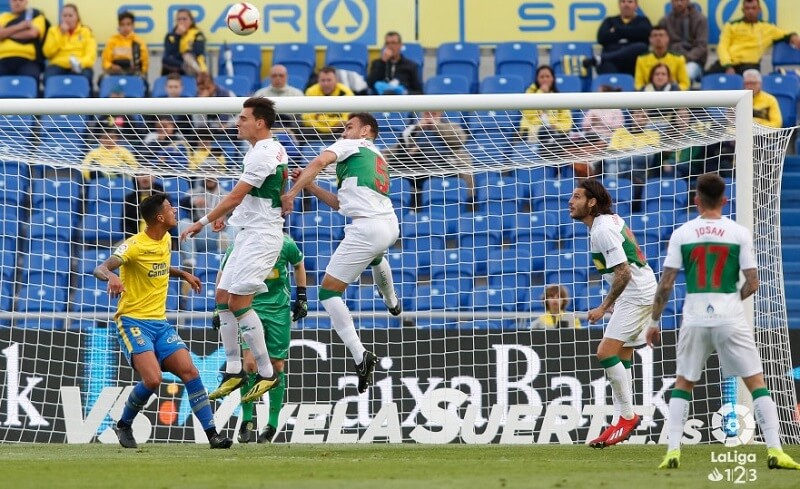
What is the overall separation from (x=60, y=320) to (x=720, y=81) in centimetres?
921

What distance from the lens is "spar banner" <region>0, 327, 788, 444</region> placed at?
43.0ft

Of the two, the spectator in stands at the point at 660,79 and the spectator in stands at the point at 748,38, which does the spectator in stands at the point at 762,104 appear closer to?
the spectator in stands at the point at 660,79

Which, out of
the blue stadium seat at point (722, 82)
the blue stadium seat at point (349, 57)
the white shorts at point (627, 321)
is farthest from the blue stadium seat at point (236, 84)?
the white shorts at point (627, 321)

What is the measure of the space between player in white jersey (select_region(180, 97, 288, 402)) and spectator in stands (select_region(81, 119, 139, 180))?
3434 mm

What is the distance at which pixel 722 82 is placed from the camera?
1767 cm

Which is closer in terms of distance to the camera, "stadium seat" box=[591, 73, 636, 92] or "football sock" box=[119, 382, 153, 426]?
"football sock" box=[119, 382, 153, 426]

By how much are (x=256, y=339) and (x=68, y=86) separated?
8.74m

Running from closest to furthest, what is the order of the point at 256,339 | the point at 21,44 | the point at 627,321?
the point at 256,339, the point at 627,321, the point at 21,44

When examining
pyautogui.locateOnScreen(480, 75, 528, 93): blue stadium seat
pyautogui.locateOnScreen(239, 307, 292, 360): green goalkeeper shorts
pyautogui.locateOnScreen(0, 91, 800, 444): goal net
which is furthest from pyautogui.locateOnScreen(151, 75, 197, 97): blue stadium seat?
pyautogui.locateOnScreen(239, 307, 292, 360): green goalkeeper shorts

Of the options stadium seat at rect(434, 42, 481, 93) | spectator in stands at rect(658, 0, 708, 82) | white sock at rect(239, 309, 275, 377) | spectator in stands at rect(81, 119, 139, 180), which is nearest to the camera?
white sock at rect(239, 309, 275, 377)

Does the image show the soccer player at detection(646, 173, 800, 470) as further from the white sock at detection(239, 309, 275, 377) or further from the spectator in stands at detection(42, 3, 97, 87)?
the spectator in stands at detection(42, 3, 97, 87)

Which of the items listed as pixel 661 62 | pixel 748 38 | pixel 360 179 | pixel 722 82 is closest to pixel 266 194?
pixel 360 179

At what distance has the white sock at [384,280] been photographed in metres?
11.2

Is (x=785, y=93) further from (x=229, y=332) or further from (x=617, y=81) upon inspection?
(x=229, y=332)
